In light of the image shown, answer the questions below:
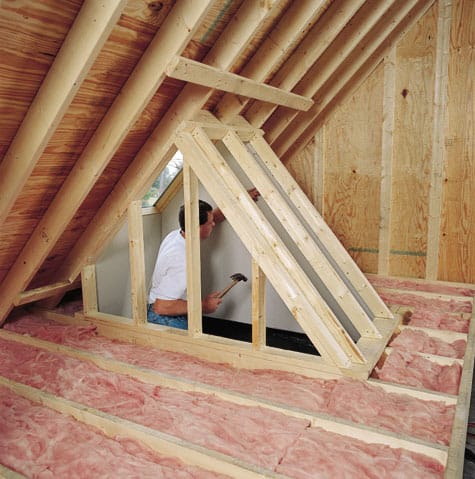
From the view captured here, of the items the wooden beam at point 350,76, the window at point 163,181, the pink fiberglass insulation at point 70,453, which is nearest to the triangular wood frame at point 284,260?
the wooden beam at point 350,76

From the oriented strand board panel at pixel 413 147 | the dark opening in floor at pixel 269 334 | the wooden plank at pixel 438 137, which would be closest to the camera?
the wooden plank at pixel 438 137

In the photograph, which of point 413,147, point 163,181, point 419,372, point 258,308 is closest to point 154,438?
point 258,308

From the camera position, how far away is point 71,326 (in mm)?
3098

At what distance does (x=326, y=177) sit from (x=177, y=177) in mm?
1298

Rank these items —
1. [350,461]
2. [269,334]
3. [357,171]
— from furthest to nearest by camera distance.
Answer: [269,334] → [357,171] → [350,461]

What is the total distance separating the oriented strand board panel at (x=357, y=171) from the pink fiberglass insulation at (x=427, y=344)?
133 cm

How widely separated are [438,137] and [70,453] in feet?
10.6

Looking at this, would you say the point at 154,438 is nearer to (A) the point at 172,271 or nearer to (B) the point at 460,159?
(A) the point at 172,271

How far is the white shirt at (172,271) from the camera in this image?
3094 millimetres

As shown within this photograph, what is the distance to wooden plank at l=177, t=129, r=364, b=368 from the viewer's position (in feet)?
7.41

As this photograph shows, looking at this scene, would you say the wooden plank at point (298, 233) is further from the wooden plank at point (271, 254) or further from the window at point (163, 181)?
the window at point (163, 181)

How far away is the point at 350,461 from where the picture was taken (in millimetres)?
1662

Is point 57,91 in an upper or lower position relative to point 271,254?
upper

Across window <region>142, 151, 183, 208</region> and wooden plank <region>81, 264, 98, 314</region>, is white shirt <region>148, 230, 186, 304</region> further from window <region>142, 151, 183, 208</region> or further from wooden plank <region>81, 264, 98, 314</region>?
window <region>142, 151, 183, 208</region>
